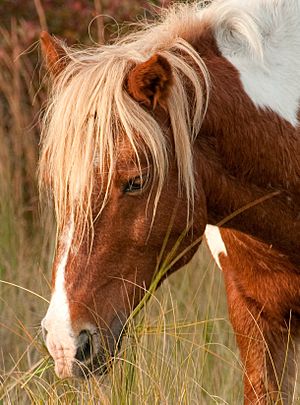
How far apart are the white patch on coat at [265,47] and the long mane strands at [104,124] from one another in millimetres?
146

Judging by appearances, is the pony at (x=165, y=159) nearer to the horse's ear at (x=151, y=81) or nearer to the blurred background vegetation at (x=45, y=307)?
the horse's ear at (x=151, y=81)

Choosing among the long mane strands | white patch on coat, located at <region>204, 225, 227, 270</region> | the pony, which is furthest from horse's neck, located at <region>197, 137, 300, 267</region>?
white patch on coat, located at <region>204, 225, 227, 270</region>

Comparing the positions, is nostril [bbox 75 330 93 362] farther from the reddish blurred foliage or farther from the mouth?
the reddish blurred foliage

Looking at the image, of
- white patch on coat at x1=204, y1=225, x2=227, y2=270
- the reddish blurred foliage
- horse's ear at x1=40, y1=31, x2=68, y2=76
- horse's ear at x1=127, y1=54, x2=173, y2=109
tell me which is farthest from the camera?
the reddish blurred foliage

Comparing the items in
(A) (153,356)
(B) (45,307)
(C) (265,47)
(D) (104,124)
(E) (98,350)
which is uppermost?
(C) (265,47)

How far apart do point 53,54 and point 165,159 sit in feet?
1.97

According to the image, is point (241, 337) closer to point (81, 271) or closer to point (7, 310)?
point (81, 271)

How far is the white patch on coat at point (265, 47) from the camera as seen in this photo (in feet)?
11.5

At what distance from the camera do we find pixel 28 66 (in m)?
7.16

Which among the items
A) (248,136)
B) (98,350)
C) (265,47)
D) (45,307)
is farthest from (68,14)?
(98,350)

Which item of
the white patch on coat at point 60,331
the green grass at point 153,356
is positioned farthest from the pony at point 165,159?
the green grass at point 153,356

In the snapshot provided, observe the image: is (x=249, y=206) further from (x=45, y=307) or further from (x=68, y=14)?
(x=68, y=14)

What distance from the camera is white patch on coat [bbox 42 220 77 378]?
3074 millimetres

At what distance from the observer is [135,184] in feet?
10.7
